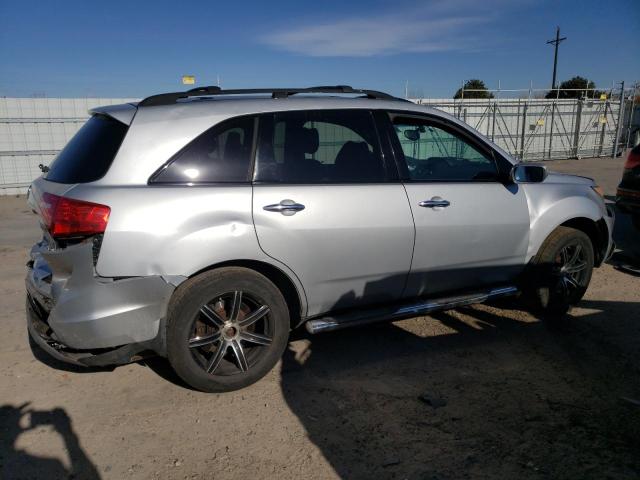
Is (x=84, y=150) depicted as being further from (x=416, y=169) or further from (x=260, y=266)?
(x=416, y=169)

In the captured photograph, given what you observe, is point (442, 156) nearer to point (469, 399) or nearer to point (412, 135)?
point (412, 135)

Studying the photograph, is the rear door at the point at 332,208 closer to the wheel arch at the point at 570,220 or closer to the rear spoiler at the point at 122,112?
the rear spoiler at the point at 122,112

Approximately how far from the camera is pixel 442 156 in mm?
4145

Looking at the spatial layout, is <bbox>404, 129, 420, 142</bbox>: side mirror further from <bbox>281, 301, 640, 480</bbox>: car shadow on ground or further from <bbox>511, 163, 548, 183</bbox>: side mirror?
<bbox>281, 301, 640, 480</bbox>: car shadow on ground

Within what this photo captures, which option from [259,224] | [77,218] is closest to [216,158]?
[259,224]

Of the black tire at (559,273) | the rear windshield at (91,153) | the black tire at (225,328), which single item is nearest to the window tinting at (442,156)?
the black tire at (559,273)

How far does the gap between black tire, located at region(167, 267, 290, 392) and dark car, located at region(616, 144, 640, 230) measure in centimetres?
565

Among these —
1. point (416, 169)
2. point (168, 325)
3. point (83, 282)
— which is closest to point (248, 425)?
point (168, 325)

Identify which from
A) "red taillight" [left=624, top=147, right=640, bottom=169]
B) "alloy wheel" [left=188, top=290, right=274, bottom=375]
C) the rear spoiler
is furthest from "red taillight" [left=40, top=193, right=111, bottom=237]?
"red taillight" [left=624, top=147, right=640, bottom=169]

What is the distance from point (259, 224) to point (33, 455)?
5.74 feet

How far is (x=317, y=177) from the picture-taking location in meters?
3.40

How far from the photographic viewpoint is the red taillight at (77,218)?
277 centimetres

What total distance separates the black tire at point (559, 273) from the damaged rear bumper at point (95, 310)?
3.09 metres

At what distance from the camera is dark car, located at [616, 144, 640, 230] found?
669cm
